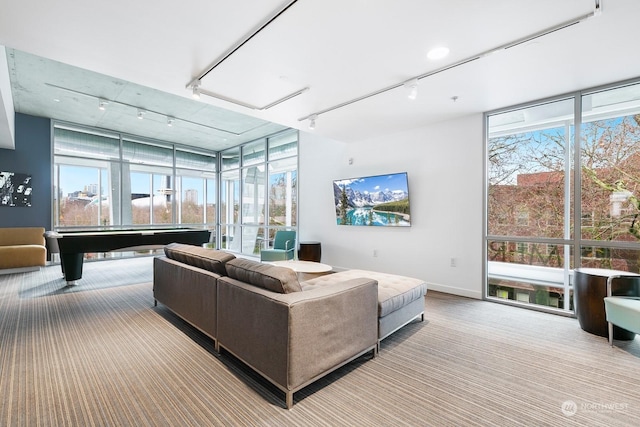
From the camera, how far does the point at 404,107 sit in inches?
155

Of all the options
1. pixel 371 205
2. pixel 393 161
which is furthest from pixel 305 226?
pixel 393 161

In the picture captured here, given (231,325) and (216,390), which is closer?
(216,390)

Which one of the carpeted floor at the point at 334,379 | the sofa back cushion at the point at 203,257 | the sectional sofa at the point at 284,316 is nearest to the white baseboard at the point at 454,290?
the carpeted floor at the point at 334,379

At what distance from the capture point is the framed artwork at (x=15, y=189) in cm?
585

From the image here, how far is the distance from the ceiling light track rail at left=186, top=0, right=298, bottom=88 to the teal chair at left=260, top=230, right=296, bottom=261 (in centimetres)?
333

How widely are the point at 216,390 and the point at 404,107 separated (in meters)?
3.81

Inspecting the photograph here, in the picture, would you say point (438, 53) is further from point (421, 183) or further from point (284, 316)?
point (284, 316)

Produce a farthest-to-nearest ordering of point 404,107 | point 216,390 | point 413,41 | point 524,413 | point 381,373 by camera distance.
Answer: point 404,107 → point 413,41 → point 381,373 → point 216,390 → point 524,413

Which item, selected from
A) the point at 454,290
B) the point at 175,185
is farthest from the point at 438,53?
the point at 175,185

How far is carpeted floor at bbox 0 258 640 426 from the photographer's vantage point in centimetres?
174

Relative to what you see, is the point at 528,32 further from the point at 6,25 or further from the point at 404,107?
the point at 6,25

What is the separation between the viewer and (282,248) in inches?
242

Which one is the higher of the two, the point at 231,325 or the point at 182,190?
the point at 182,190

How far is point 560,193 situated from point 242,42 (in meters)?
4.15
